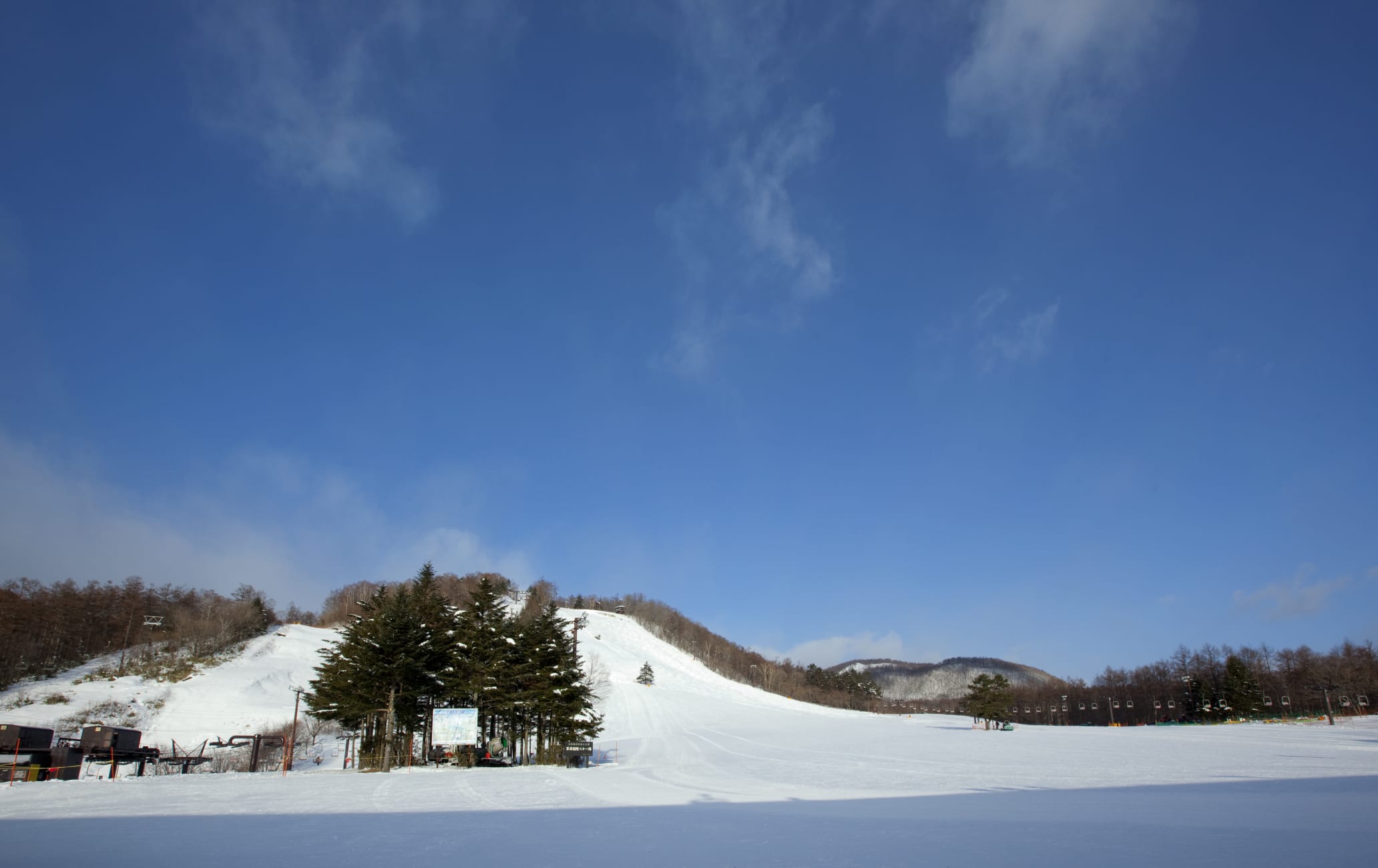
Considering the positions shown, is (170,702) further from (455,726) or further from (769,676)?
(769,676)

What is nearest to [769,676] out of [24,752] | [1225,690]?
[1225,690]

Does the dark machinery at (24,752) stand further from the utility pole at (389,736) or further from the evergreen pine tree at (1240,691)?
the evergreen pine tree at (1240,691)

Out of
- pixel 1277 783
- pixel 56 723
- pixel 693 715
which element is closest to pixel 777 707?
pixel 693 715

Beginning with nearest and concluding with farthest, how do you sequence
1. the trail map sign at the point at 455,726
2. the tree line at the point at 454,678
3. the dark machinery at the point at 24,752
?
1. the dark machinery at the point at 24,752
2. the trail map sign at the point at 455,726
3. the tree line at the point at 454,678

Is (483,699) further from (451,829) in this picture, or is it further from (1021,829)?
(1021,829)


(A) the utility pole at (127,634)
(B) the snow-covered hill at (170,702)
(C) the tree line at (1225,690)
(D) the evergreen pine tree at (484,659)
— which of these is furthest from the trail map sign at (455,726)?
(A) the utility pole at (127,634)

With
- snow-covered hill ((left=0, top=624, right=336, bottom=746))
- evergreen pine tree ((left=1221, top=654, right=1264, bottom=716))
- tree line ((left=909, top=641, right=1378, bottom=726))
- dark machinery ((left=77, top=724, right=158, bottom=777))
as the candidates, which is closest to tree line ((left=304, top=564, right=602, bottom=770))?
dark machinery ((left=77, top=724, right=158, bottom=777))

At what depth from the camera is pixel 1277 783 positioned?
22.2m

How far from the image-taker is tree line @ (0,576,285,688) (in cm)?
8394

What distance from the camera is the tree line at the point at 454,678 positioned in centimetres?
3656

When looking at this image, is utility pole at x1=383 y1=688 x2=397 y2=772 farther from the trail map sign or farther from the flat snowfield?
the trail map sign

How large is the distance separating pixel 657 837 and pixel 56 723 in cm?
7662

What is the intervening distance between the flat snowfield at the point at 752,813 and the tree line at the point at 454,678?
396 centimetres

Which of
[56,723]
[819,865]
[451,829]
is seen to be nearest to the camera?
[819,865]
